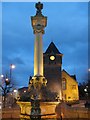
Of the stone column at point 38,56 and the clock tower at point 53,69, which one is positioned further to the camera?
the clock tower at point 53,69

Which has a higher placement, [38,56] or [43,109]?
[38,56]

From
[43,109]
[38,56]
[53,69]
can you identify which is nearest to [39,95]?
[43,109]

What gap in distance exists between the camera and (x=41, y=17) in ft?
85.9

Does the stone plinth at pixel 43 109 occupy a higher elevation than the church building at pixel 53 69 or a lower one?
lower

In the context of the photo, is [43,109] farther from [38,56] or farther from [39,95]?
[38,56]

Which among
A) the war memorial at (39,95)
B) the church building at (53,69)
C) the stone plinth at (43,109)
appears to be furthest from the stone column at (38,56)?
Result: the church building at (53,69)

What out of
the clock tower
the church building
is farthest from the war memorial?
the clock tower

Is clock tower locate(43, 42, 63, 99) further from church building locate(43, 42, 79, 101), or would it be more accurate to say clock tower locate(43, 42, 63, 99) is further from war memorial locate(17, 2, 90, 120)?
war memorial locate(17, 2, 90, 120)

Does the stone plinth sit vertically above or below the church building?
below

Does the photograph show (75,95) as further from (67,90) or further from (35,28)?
(35,28)

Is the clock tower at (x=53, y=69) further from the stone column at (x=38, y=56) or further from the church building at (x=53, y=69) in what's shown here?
the stone column at (x=38, y=56)

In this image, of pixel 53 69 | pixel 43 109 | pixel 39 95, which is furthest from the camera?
pixel 53 69

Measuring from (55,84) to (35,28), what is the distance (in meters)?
33.5

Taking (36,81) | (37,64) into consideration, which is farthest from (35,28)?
(36,81)
